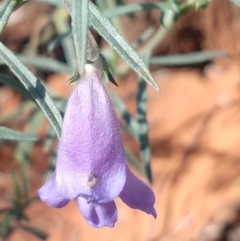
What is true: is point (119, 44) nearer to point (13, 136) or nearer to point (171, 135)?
point (13, 136)

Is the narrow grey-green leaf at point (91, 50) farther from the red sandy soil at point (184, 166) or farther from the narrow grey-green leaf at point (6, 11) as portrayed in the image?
the red sandy soil at point (184, 166)

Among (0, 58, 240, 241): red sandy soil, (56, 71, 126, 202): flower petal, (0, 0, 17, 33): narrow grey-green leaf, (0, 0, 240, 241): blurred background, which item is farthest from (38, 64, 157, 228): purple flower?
(0, 58, 240, 241): red sandy soil

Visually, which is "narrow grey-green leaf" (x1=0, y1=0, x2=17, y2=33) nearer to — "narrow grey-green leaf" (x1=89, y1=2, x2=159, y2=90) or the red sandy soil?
"narrow grey-green leaf" (x1=89, y1=2, x2=159, y2=90)

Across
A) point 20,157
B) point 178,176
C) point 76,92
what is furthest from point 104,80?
point 178,176

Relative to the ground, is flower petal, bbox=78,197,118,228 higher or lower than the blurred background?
higher

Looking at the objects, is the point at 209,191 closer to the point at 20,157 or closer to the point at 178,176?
the point at 178,176

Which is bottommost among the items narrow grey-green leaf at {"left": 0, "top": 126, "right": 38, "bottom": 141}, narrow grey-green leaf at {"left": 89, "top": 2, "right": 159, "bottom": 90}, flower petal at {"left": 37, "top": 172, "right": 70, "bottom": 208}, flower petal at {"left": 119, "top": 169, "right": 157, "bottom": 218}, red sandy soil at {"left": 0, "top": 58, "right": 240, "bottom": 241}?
red sandy soil at {"left": 0, "top": 58, "right": 240, "bottom": 241}
